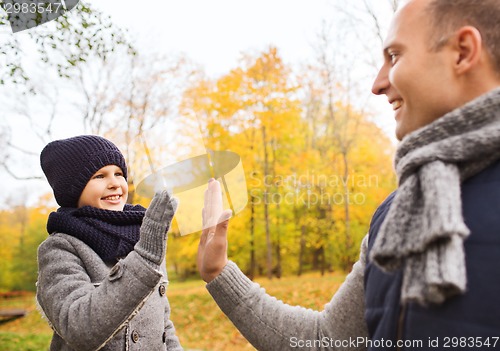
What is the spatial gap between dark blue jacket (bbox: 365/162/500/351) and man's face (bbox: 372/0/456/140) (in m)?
0.19

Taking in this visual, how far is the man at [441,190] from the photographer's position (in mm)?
817

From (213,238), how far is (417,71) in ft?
2.75

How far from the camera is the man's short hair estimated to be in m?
0.96

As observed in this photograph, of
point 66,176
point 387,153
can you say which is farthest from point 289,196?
point 66,176

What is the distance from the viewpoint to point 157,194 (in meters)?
1.73

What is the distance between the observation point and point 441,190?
833 millimetres

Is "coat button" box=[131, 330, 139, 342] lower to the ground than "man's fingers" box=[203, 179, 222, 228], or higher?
lower

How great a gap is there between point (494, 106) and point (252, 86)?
1677 centimetres

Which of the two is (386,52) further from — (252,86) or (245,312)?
(252,86)

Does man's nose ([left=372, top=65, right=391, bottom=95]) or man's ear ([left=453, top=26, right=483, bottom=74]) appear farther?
man's nose ([left=372, top=65, right=391, bottom=95])

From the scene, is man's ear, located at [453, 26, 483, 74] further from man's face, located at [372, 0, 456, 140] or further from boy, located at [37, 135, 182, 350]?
boy, located at [37, 135, 182, 350]

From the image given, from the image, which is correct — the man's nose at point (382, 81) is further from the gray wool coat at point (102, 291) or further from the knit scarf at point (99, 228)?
the knit scarf at point (99, 228)

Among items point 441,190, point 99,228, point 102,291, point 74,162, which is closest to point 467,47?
point 441,190

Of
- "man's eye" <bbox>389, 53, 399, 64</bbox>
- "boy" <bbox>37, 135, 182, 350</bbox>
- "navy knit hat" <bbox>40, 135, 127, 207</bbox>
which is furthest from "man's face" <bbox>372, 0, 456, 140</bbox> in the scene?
"navy knit hat" <bbox>40, 135, 127, 207</bbox>
